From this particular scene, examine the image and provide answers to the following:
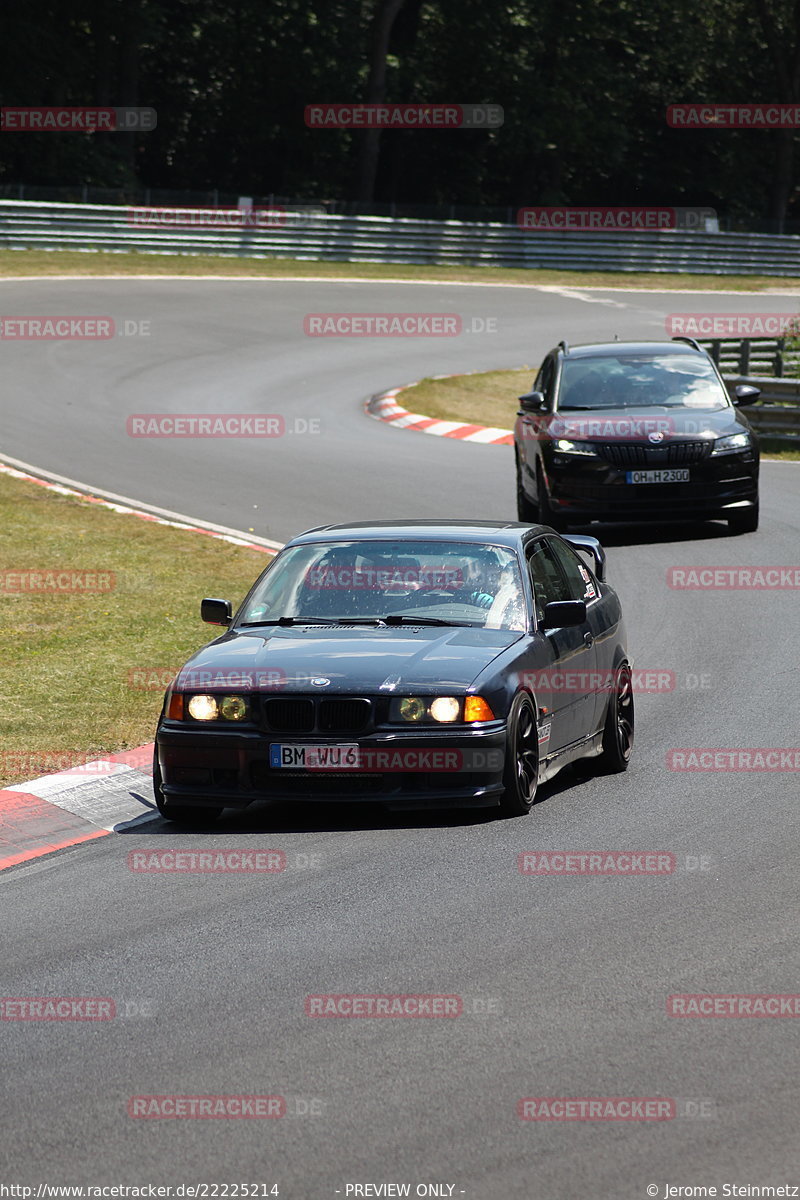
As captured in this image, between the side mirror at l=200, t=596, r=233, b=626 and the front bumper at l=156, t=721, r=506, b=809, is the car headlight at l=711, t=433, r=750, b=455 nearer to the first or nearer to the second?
the side mirror at l=200, t=596, r=233, b=626

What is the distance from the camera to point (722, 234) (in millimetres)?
55625

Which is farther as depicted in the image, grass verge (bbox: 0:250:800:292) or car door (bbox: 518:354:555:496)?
grass verge (bbox: 0:250:800:292)

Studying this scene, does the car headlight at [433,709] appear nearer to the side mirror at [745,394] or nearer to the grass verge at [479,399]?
the side mirror at [745,394]

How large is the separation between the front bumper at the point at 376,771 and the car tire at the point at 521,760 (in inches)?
2.2

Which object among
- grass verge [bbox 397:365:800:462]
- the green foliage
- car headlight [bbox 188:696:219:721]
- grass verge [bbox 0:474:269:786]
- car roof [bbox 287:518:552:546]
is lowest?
grass verge [bbox 397:365:800:462]

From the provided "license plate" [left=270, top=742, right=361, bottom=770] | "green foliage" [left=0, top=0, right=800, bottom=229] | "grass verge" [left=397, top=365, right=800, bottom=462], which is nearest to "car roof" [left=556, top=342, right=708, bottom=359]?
"grass verge" [left=397, top=365, right=800, bottom=462]

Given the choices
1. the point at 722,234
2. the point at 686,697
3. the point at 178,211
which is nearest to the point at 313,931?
the point at 686,697

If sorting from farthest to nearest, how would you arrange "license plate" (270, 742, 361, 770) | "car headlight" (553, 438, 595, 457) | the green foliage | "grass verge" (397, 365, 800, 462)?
the green foliage, "grass verge" (397, 365, 800, 462), "car headlight" (553, 438, 595, 457), "license plate" (270, 742, 361, 770)

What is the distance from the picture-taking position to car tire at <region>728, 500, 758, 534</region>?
17.7 metres

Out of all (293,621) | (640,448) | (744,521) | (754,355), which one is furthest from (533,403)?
(754,355)

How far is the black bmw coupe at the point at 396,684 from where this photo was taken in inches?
323

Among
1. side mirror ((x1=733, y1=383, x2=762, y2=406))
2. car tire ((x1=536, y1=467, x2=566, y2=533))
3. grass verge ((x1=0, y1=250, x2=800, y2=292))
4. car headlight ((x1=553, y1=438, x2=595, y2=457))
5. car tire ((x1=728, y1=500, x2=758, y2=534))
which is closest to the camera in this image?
car headlight ((x1=553, y1=438, x2=595, y2=457))

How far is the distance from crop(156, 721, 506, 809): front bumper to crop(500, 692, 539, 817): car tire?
0.05 m

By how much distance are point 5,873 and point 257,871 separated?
113 cm
